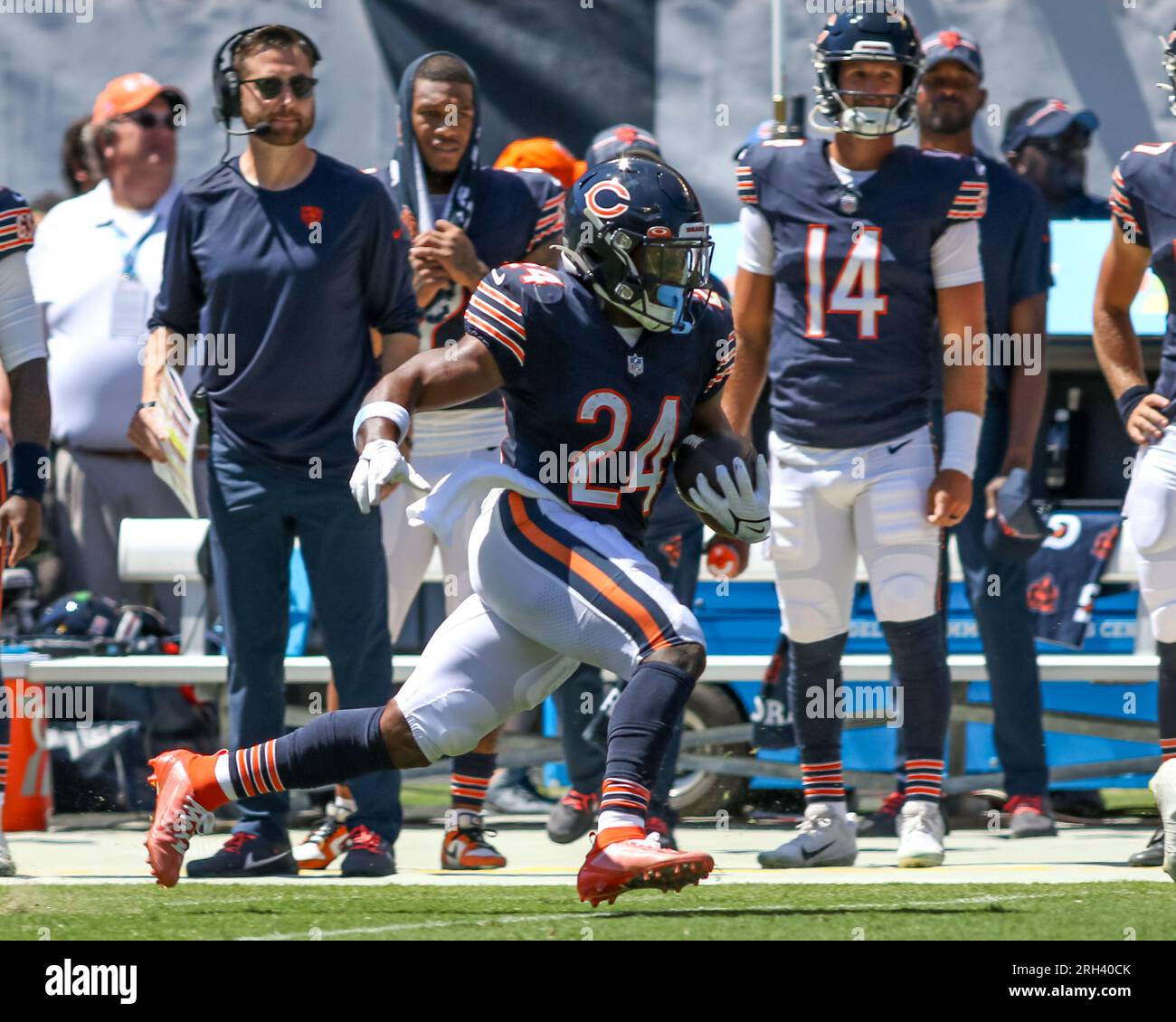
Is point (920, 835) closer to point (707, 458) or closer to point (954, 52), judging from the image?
point (707, 458)

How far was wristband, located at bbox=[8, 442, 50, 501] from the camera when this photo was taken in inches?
219

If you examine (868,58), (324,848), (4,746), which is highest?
(868,58)

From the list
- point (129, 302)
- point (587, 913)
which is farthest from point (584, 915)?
point (129, 302)

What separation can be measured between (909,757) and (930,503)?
66cm

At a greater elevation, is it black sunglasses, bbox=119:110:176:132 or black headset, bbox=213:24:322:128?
black sunglasses, bbox=119:110:176:132

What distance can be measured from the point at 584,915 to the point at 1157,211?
238 centimetres

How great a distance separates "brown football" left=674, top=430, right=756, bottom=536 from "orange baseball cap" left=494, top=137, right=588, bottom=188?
280 centimetres

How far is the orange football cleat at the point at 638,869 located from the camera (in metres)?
4.18

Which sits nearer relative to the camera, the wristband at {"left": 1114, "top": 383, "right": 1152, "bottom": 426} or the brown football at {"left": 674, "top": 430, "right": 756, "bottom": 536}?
the brown football at {"left": 674, "top": 430, "right": 756, "bottom": 536}

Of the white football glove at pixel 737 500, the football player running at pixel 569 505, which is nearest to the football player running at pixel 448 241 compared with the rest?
the football player running at pixel 569 505

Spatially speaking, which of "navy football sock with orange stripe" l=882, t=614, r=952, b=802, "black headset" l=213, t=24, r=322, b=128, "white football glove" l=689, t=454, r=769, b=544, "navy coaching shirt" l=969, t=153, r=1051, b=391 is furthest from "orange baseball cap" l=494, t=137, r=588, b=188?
"white football glove" l=689, t=454, r=769, b=544

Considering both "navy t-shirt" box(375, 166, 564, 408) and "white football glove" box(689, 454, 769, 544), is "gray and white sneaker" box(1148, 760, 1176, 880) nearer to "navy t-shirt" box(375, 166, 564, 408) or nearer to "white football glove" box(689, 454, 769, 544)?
"white football glove" box(689, 454, 769, 544)

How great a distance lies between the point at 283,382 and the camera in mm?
5727

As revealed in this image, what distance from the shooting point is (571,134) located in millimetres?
8484
